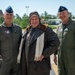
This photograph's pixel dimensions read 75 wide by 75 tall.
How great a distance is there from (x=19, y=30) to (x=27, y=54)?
31.9 inches

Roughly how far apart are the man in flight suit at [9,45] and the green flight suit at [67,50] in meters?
1.01

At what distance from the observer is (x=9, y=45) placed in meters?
5.29

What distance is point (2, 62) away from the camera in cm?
539

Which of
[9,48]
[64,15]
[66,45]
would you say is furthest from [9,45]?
[64,15]

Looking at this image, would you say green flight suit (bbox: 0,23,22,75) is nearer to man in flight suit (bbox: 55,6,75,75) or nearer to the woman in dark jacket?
the woman in dark jacket

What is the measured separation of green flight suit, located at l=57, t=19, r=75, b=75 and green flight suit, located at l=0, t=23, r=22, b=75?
101cm

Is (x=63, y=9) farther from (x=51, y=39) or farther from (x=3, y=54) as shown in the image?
(x=3, y=54)

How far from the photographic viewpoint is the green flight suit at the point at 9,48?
17.3ft

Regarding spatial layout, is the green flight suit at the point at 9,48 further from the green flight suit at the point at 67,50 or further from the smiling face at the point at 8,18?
the green flight suit at the point at 67,50

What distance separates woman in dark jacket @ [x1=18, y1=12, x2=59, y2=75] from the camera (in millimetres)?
4891

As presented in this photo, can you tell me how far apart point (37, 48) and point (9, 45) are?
721 mm

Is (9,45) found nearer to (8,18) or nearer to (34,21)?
(8,18)

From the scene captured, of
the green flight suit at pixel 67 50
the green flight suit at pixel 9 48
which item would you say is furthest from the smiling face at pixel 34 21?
the green flight suit at pixel 67 50

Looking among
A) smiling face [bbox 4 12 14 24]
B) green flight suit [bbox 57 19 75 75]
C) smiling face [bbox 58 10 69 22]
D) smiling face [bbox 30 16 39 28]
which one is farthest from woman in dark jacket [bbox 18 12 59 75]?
smiling face [bbox 58 10 69 22]
